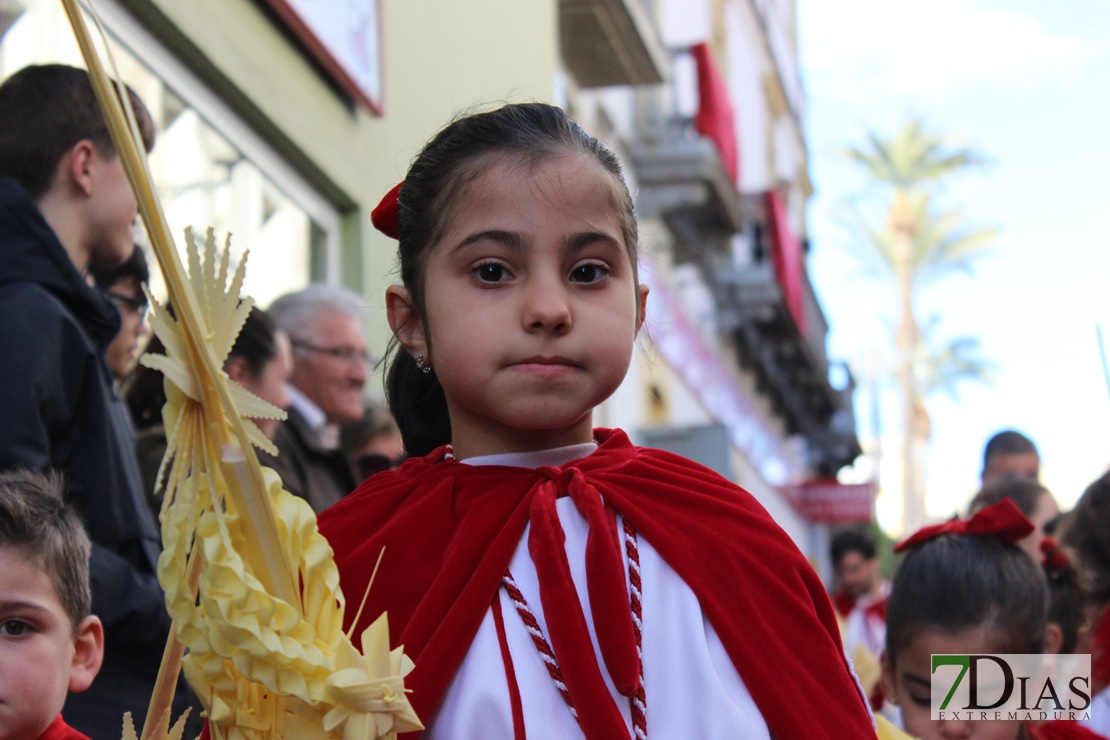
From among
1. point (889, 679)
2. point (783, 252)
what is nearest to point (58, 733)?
point (889, 679)

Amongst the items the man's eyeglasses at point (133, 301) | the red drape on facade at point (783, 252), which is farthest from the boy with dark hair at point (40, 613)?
the red drape on facade at point (783, 252)

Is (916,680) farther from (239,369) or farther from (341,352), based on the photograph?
(341,352)

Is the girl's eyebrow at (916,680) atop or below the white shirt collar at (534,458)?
below

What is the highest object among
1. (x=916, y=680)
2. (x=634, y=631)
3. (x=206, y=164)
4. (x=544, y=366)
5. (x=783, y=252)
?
(x=783, y=252)

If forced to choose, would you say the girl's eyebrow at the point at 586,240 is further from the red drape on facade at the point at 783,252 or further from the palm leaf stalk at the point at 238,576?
the red drape on facade at the point at 783,252

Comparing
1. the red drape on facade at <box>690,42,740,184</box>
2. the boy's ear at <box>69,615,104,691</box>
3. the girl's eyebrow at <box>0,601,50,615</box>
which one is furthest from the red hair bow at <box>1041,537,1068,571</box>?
the red drape on facade at <box>690,42,740,184</box>

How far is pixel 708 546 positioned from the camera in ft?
7.91

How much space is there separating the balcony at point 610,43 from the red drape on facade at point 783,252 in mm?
9067

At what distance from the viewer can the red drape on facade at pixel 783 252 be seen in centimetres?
2325

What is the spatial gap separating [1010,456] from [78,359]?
4827 millimetres

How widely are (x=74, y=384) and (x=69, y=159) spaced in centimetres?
56

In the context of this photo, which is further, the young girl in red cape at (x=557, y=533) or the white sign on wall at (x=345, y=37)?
the white sign on wall at (x=345, y=37)

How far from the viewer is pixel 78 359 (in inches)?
129

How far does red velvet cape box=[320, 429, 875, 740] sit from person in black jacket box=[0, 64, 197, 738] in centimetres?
85
